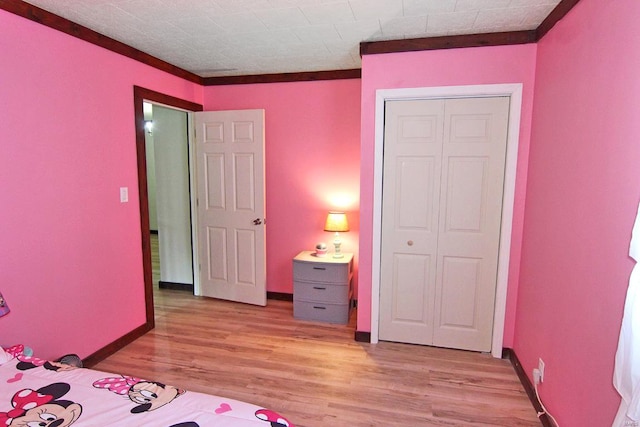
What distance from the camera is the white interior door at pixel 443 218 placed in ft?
8.75

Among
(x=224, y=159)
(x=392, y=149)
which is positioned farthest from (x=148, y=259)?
(x=392, y=149)

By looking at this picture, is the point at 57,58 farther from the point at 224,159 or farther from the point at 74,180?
the point at 224,159

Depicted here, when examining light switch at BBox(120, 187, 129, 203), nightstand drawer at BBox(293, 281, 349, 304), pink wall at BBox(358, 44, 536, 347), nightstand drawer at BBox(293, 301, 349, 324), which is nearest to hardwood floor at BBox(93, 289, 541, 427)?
nightstand drawer at BBox(293, 301, 349, 324)

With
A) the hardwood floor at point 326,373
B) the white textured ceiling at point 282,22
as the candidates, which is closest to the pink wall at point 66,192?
the white textured ceiling at point 282,22

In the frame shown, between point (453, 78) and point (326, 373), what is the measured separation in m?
2.37

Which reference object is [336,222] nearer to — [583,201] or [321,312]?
[321,312]

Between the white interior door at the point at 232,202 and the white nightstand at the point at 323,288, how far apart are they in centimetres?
50

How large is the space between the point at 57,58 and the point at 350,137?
241 cm

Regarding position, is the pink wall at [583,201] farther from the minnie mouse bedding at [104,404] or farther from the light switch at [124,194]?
the light switch at [124,194]

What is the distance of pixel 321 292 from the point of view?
3395 mm

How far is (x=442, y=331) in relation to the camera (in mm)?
2896

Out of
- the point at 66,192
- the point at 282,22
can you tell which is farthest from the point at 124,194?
the point at 282,22

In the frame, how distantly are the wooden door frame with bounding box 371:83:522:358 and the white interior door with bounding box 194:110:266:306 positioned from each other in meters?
1.31

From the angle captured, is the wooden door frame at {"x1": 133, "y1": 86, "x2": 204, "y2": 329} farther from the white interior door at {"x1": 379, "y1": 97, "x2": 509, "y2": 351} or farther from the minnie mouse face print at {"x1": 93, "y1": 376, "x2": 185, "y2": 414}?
the white interior door at {"x1": 379, "y1": 97, "x2": 509, "y2": 351}
